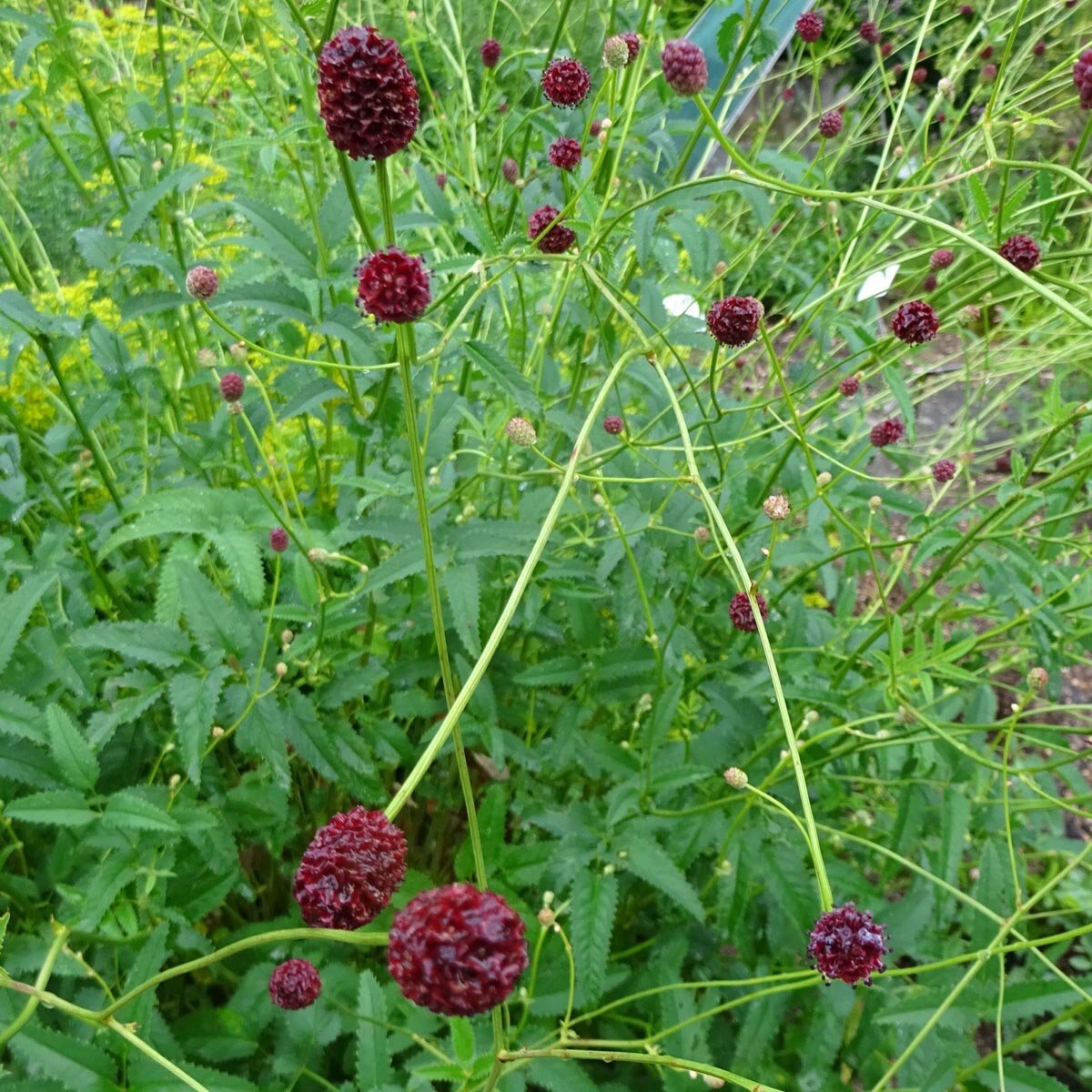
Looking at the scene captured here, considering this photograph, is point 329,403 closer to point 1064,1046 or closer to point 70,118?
point 70,118

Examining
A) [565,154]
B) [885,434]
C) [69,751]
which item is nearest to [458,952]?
[69,751]

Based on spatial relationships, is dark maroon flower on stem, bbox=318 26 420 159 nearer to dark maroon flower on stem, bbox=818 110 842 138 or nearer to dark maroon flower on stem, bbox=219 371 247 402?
dark maroon flower on stem, bbox=219 371 247 402

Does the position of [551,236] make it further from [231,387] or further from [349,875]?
[349,875]

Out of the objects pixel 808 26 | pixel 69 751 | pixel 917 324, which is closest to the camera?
pixel 69 751

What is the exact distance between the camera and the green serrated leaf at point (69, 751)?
0.95m

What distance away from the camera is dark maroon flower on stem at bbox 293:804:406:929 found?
569 mm

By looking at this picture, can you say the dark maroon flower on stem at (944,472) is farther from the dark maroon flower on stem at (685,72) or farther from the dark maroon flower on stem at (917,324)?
the dark maroon flower on stem at (685,72)

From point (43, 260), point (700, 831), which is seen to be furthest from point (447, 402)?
point (43, 260)

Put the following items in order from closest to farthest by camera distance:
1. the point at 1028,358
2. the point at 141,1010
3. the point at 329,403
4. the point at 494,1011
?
the point at 494,1011 < the point at 141,1010 < the point at 329,403 < the point at 1028,358

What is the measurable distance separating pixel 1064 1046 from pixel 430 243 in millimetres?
2086

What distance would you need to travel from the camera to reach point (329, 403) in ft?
4.35

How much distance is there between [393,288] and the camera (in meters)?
0.69

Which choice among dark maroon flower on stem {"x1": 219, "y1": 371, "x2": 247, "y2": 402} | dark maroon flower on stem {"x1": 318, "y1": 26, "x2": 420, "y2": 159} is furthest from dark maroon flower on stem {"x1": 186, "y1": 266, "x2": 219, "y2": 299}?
dark maroon flower on stem {"x1": 318, "y1": 26, "x2": 420, "y2": 159}

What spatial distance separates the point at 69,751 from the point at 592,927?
637 mm
